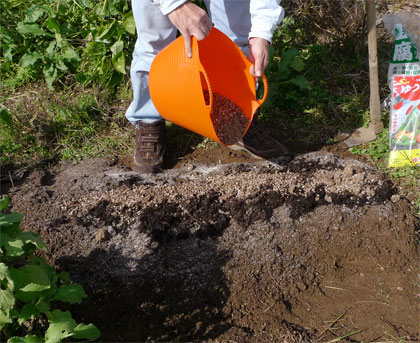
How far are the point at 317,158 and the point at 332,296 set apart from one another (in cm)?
90

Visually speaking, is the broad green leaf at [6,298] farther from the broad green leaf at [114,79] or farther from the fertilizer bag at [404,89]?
the fertilizer bag at [404,89]

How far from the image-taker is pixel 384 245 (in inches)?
83.4

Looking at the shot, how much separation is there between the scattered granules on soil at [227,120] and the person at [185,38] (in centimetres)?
25

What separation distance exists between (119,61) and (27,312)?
6.11 ft

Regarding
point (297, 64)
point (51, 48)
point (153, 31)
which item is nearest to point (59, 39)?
point (51, 48)

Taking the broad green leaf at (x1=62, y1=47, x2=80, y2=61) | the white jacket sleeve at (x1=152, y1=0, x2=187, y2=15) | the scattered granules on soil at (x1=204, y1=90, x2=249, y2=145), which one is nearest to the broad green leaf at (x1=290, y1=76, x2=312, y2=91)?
the scattered granules on soil at (x1=204, y1=90, x2=249, y2=145)

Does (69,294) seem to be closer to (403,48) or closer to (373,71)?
(373,71)

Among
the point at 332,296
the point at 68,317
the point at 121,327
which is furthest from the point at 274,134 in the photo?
the point at 68,317

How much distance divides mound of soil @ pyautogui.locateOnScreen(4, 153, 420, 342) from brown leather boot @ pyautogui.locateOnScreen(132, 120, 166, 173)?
4.9 inches

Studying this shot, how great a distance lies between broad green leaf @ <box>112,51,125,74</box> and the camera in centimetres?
291

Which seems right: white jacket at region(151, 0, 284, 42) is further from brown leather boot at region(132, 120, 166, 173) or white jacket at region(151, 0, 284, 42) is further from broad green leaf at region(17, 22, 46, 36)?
broad green leaf at region(17, 22, 46, 36)

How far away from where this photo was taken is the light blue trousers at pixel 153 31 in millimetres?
2277

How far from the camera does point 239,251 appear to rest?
2088 mm

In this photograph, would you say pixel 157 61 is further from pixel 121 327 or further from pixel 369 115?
pixel 369 115
